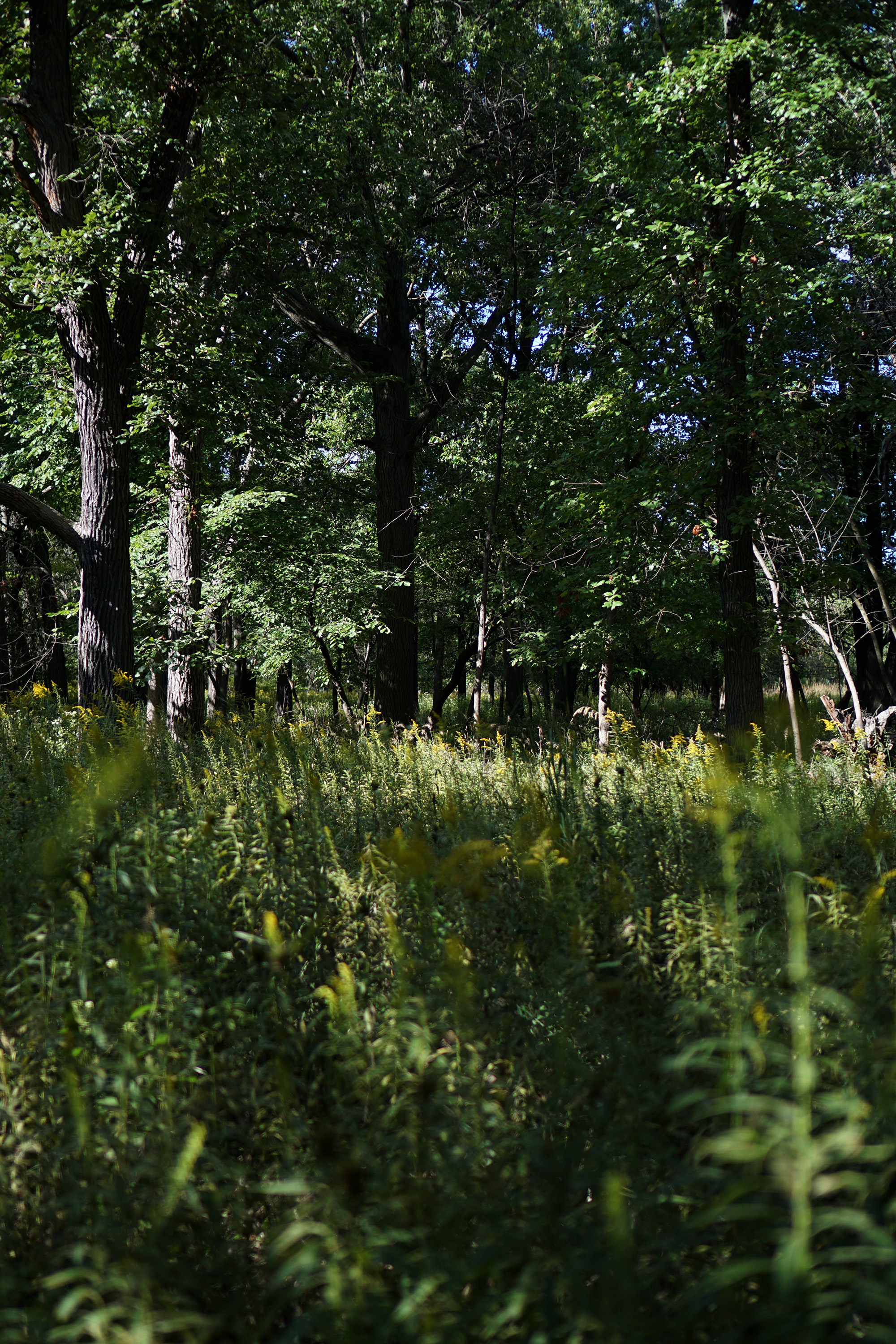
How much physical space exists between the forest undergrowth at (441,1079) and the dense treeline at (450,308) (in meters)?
5.93

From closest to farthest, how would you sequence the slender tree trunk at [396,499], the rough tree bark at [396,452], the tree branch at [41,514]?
the tree branch at [41,514], the rough tree bark at [396,452], the slender tree trunk at [396,499]

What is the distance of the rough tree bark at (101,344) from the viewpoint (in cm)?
816

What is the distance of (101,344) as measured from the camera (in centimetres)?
853

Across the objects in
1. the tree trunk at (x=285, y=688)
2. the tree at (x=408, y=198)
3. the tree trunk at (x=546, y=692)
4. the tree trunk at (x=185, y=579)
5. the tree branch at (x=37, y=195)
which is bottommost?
the tree trunk at (x=546, y=692)

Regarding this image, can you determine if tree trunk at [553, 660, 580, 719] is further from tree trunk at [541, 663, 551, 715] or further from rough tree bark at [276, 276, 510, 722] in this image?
rough tree bark at [276, 276, 510, 722]

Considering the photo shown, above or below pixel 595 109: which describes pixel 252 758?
below

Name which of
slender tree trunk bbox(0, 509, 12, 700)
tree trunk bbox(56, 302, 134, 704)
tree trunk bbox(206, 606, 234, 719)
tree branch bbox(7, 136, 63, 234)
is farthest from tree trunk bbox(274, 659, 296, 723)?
tree branch bbox(7, 136, 63, 234)

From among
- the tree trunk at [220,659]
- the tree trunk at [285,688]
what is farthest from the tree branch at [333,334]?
the tree trunk at [285,688]

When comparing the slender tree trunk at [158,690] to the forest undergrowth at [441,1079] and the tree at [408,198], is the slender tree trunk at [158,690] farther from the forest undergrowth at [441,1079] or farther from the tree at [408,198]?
A: the forest undergrowth at [441,1079]

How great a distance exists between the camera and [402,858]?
2.21m

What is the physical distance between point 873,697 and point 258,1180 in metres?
16.6

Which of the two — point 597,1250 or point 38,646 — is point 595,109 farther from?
point 38,646

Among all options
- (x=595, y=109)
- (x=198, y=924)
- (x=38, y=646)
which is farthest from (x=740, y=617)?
(x=38, y=646)

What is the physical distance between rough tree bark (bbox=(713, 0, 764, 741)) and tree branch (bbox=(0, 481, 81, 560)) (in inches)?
291
